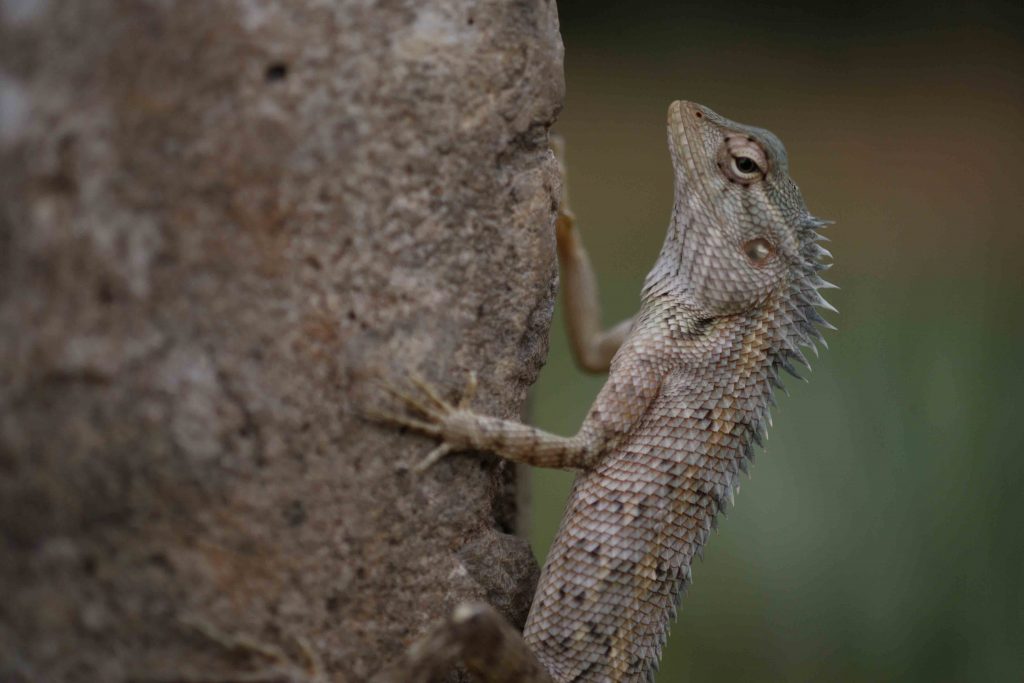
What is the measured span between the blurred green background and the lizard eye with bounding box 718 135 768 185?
9.26ft

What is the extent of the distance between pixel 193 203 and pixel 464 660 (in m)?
1.56

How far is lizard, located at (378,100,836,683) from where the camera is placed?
3.24 metres

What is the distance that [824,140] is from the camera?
22.5ft

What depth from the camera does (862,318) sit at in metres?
6.30

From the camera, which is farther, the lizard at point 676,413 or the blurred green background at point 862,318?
the blurred green background at point 862,318

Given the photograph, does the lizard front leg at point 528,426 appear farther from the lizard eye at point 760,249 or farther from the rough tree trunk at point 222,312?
the lizard eye at point 760,249

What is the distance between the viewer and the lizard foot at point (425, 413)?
266 cm

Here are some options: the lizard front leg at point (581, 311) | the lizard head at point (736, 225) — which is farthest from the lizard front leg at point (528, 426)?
the lizard front leg at point (581, 311)

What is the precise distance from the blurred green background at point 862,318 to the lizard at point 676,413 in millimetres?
2605

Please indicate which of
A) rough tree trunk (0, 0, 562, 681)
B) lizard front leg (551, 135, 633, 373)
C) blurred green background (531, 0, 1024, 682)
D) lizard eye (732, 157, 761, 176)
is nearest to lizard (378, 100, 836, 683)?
lizard eye (732, 157, 761, 176)

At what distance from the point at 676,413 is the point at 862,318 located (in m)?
3.49

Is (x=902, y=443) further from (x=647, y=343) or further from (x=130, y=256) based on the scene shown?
(x=130, y=256)

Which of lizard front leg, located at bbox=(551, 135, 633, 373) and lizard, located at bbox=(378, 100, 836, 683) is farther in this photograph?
lizard front leg, located at bbox=(551, 135, 633, 373)

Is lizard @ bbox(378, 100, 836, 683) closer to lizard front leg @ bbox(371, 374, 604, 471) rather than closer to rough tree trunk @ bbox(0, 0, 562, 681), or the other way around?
lizard front leg @ bbox(371, 374, 604, 471)
